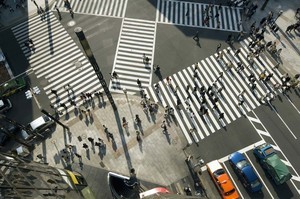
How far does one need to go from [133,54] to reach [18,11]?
22249mm

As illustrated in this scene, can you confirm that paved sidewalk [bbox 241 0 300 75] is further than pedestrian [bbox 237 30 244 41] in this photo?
No

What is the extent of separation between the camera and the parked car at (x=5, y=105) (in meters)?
34.0

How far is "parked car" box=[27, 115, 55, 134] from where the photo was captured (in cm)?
3178

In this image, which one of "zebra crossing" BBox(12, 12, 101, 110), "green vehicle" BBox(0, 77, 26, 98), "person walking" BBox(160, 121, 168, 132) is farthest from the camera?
"zebra crossing" BBox(12, 12, 101, 110)

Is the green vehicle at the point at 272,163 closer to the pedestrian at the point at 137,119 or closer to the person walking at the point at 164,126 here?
the person walking at the point at 164,126

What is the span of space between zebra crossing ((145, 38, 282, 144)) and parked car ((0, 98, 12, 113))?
18.5 m

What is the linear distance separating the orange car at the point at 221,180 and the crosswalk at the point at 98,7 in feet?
93.3

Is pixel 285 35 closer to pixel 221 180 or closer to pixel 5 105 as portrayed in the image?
pixel 221 180

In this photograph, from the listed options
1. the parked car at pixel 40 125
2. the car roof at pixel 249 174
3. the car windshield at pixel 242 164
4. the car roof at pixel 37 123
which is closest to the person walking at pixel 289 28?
the car windshield at pixel 242 164

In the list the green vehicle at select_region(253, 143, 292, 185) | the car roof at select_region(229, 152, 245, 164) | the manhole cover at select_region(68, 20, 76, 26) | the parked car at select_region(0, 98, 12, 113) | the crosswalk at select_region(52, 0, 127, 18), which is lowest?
the green vehicle at select_region(253, 143, 292, 185)

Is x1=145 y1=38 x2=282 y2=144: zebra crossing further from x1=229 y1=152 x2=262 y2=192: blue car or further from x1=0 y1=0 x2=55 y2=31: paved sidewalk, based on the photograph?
x1=0 y1=0 x2=55 y2=31: paved sidewalk

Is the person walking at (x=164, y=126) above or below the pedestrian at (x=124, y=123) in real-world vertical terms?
below

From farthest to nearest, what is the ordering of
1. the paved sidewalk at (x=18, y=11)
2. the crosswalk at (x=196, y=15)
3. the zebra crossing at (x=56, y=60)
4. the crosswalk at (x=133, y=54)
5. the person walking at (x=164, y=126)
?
the paved sidewalk at (x=18, y=11) → the crosswalk at (x=196, y=15) → the crosswalk at (x=133, y=54) → the zebra crossing at (x=56, y=60) → the person walking at (x=164, y=126)

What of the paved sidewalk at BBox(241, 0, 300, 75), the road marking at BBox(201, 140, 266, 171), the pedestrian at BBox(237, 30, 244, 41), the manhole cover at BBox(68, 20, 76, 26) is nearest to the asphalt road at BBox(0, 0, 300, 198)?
the manhole cover at BBox(68, 20, 76, 26)
